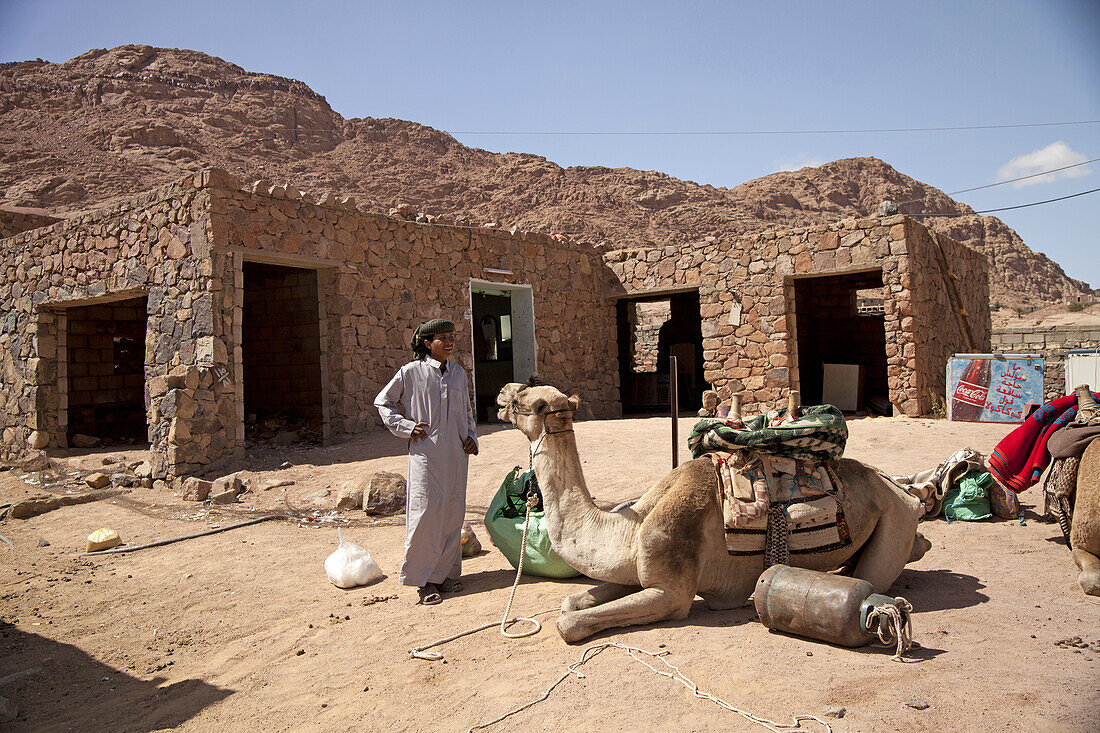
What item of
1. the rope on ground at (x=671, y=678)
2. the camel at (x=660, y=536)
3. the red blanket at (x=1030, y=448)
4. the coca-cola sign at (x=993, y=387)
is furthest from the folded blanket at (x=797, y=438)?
the coca-cola sign at (x=993, y=387)

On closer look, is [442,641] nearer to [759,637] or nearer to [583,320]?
[759,637]

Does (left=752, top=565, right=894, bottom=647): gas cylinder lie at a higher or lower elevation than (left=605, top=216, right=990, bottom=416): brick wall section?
lower

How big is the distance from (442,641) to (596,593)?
913 millimetres

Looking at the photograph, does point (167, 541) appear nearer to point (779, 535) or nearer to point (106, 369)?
point (779, 535)

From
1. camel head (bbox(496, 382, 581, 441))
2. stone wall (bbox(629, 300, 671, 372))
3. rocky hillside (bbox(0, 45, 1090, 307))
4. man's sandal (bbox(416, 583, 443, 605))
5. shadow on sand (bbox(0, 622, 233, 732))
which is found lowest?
shadow on sand (bbox(0, 622, 233, 732))

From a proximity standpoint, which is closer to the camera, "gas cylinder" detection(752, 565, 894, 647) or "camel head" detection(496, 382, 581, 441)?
"gas cylinder" detection(752, 565, 894, 647)

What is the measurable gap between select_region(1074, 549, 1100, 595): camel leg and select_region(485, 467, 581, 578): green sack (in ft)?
9.82

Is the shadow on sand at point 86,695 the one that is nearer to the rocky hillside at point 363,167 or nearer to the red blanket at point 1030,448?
the red blanket at point 1030,448

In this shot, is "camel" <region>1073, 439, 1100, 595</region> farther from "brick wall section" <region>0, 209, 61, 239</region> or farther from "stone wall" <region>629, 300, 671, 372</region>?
"stone wall" <region>629, 300, 671, 372</region>

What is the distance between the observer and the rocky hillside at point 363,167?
117 ft

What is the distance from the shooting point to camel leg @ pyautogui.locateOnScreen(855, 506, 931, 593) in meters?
3.96

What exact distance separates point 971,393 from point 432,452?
10169mm

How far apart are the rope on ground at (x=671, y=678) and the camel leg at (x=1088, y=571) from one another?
7.69 ft

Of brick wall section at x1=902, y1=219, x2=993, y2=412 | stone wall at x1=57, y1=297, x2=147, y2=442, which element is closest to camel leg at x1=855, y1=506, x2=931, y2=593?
brick wall section at x1=902, y1=219, x2=993, y2=412
